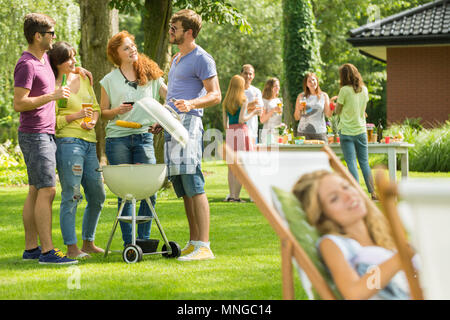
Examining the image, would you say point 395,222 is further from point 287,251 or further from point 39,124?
point 39,124

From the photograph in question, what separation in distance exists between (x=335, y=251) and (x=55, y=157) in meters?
3.39

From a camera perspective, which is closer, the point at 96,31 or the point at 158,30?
the point at 158,30

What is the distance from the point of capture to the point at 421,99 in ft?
68.2

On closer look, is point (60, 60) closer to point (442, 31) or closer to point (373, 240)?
point (373, 240)

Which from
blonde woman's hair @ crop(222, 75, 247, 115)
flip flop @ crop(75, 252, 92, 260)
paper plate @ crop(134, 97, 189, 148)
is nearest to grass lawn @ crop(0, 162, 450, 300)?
flip flop @ crop(75, 252, 92, 260)

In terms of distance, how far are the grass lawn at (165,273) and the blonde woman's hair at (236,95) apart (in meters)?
1.97

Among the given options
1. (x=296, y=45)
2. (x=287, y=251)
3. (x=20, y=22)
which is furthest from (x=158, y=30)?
(x=296, y=45)

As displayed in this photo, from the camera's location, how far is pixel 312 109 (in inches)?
419

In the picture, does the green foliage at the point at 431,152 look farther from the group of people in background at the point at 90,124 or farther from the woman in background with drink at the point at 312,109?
the group of people in background at the point at 90,124

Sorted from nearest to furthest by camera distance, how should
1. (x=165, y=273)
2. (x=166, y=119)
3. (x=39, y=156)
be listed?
(x=165, y=273) → (x=166, y=119) → (x=39, y=156)

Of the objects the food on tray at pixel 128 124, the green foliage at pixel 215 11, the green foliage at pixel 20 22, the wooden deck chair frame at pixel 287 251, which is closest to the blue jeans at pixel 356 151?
the green foliage at pixel 215 11

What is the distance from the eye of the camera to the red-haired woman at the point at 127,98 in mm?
6188

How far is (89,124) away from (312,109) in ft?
17.1

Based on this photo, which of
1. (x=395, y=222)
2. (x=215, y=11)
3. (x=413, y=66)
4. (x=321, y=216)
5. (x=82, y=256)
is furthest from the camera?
(x=413, y=66)
